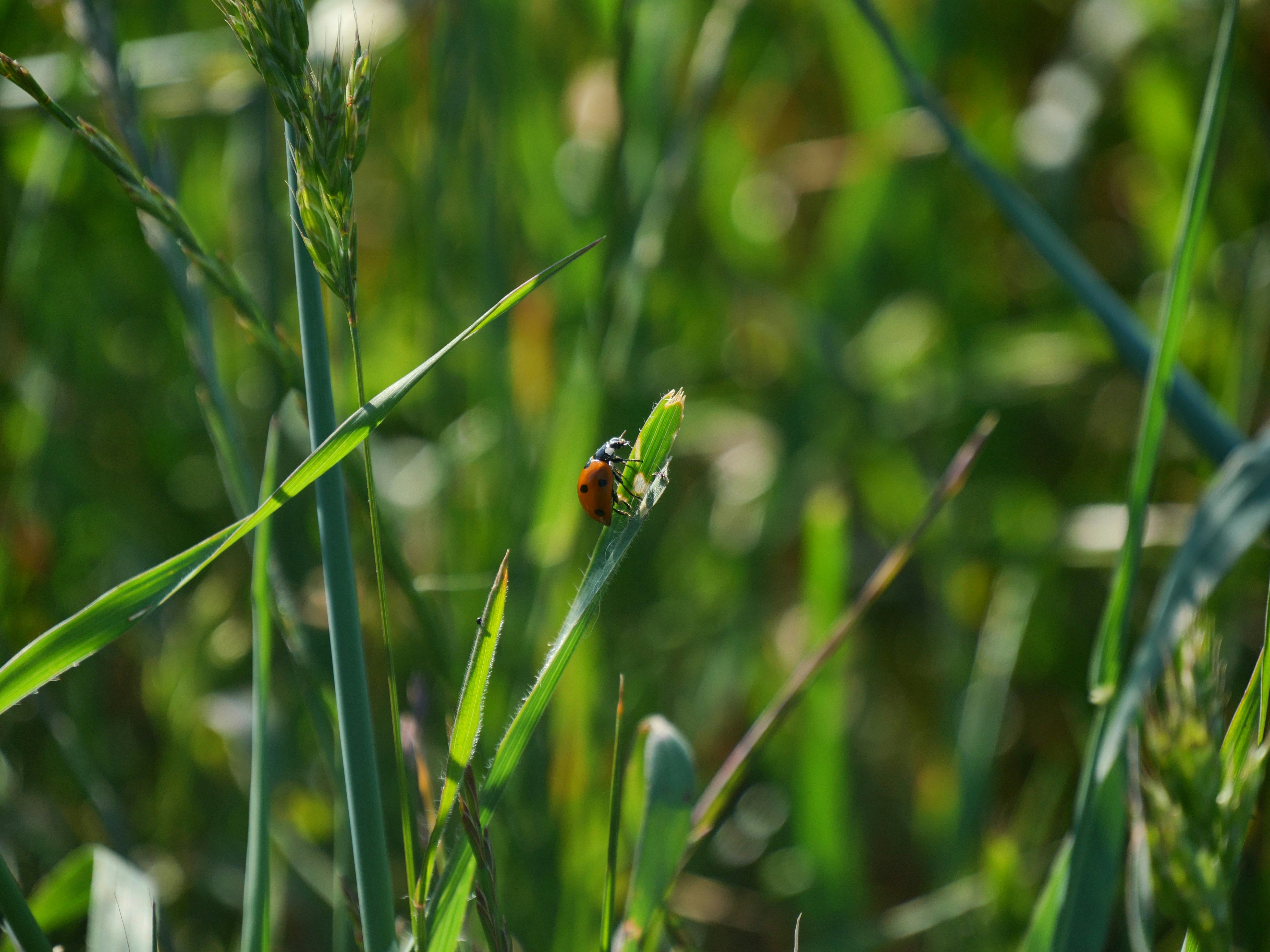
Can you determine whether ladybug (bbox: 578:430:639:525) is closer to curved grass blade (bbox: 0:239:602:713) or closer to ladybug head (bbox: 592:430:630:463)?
ladybug head (bbox: 592:430:630:463)

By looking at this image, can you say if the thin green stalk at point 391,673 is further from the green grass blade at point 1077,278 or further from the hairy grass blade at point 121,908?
the green grass blade at point 1077,278

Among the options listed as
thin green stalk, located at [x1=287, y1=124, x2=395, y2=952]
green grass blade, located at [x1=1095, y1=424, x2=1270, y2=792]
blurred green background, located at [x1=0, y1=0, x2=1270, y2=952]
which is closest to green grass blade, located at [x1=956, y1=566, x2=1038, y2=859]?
blurred green background, located at [x1=0, y1=0, x2=1270, y2=952]

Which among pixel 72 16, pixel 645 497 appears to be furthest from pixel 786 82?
pixel 645 497

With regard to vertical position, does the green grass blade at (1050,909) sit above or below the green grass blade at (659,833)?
Answer: below

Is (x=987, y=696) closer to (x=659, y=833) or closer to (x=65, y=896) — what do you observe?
(x=659, y=833)

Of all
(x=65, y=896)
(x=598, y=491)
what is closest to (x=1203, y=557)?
(x=598, y=491)

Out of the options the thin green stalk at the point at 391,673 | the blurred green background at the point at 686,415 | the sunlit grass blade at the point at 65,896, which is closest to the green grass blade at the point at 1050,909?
the blurred green background at the point at 686,415

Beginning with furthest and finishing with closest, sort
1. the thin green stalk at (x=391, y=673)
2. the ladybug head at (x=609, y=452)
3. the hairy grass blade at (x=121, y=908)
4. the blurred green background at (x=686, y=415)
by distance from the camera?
the blurred green background at (x=686, y=415)
the ladybug head at (x=609, y=452)
the hairy grass blade at (x=121, y=908)
the thin green stalk at (x=391, y=673)

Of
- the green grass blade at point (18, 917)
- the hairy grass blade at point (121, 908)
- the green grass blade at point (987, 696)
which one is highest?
the green grass blade at point (987, 696)
